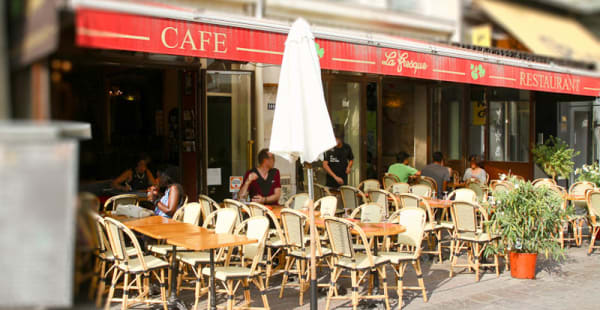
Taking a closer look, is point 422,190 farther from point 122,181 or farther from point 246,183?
point 122,181

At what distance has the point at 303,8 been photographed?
1.89 m

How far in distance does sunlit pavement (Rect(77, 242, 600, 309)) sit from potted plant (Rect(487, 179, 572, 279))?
0.42 metres

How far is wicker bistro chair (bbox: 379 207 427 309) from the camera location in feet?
18.6

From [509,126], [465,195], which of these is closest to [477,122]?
[509,126]

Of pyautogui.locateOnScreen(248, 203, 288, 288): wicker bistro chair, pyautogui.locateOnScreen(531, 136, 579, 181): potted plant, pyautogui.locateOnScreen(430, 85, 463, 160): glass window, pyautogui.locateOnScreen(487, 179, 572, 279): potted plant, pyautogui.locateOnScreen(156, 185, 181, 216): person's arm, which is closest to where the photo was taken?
pyautogui.locateOnScreen(248, 203, 288, 288): wicker bistro chair

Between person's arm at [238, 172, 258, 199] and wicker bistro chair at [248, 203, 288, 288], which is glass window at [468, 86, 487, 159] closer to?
person's arm at [238, 172, 258, 199]

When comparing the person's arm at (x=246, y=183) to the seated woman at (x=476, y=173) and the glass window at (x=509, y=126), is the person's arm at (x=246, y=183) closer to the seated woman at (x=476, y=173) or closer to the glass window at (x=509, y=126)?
the seated woman at (x=476, y=173)

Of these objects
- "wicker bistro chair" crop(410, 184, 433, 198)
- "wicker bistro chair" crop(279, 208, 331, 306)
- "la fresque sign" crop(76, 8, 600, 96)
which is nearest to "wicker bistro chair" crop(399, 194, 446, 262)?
"wicker bistro chair" crop(410, 184, 433, 198)

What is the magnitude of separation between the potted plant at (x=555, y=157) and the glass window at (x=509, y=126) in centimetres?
62

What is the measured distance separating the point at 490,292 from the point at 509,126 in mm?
9344

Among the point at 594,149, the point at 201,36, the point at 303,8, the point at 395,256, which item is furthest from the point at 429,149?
the point at 303,8

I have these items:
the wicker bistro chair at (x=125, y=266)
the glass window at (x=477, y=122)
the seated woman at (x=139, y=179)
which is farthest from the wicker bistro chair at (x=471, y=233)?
the glass window at (x=477, y=122)

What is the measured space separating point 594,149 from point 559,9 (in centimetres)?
1382

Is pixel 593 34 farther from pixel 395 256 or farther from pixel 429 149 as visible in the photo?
pixel 429 149
